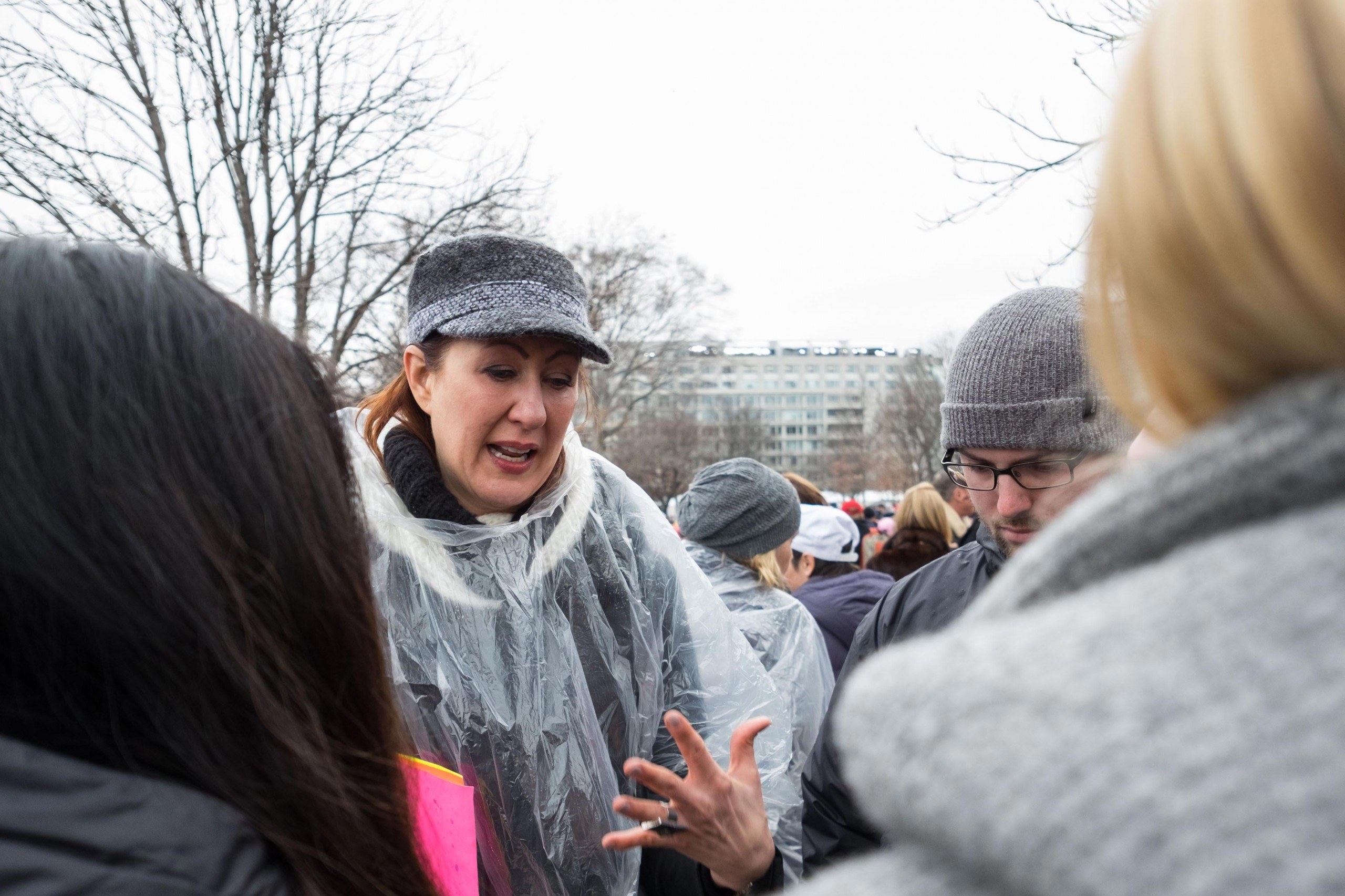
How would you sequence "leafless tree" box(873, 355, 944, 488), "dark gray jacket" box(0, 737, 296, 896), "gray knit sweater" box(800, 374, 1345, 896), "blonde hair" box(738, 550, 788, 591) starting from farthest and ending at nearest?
"leafless tree" box(873, 355, 944, 488) < "blonde hair" box(738, 550, 788, 591) < "dark gray jacket" box(0, 737, 296, 896) < "gray knit sweater" box(800, 374, 1345, 896)

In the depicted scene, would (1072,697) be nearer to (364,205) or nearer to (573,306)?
(573,306)

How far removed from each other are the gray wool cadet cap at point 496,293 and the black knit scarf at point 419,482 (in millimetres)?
259

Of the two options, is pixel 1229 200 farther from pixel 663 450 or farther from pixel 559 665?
pixel 663 450

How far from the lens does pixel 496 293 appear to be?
6.64 ft

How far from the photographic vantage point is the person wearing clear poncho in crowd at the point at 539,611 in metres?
1.86

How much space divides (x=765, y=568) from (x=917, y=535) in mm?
1900

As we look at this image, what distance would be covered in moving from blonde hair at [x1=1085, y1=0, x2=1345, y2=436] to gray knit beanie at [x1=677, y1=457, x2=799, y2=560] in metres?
3.13

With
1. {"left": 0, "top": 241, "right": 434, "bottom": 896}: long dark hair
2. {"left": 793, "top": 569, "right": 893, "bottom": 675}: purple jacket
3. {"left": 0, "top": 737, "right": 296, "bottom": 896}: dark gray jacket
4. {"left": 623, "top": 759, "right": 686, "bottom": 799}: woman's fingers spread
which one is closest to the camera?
{"left": 0, "top": 737, "right": 296, "bottom": 896}: dark gray jacket

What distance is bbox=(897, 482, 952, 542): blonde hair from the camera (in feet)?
17.5

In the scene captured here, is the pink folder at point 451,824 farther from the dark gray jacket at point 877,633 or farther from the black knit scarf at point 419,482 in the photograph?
the dark gray jacket at point 877,633

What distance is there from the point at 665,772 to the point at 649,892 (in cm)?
72

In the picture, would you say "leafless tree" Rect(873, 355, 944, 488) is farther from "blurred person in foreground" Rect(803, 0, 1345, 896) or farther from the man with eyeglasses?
"blurred person in foreground" Rect(803, 0, 1345, 896)

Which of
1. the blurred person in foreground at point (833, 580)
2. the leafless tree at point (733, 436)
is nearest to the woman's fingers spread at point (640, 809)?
the blurred person in foreground at point (833, 580)

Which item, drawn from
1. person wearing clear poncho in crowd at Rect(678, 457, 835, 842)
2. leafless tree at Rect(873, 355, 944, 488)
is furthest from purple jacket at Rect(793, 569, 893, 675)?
leafless tree at Rect(873, 355, 944, 488)
